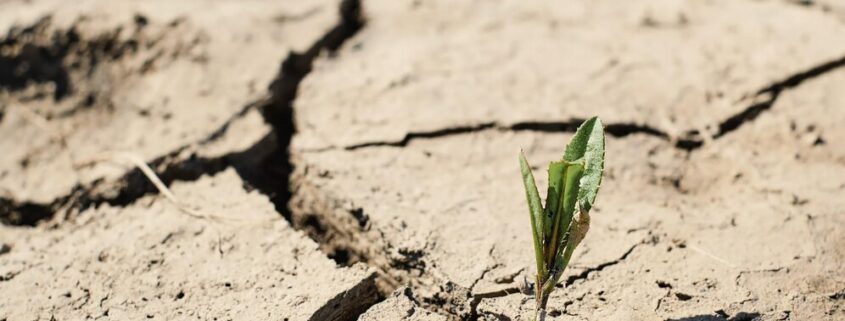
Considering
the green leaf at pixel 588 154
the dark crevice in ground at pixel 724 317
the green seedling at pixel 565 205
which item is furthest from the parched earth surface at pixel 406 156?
the green leaf at pixel 588 154

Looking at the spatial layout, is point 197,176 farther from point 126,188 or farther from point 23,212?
point 23,212

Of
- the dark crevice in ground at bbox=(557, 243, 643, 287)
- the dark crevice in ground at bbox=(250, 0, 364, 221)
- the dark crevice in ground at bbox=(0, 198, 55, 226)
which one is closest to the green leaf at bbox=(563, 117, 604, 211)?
the dark crevice in ground at bbox=(557, 243, 643, 287)

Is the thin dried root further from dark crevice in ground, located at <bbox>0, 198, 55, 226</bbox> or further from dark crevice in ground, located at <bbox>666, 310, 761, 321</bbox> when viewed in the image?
dark crevice in ground, located at <bbox>666, 310, 761, 321</bbox>

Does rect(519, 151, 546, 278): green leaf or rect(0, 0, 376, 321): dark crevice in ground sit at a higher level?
rect(519, 151, 546, 278): green leaf

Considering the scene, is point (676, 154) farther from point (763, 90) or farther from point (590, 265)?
point (590, 265)

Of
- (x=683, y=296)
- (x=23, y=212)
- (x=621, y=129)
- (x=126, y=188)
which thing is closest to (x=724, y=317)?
(x=683, y=296)

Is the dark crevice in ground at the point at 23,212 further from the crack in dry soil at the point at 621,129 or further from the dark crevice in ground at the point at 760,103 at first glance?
the dark crevice in ground at the point at 760,103

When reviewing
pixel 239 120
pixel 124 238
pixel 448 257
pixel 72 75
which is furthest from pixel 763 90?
pixel 72 75
